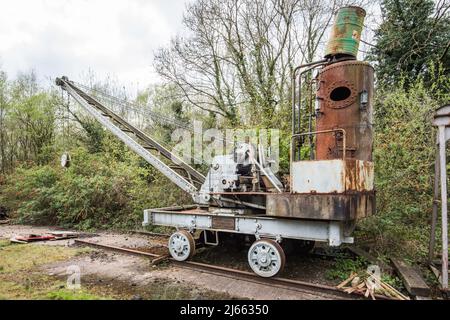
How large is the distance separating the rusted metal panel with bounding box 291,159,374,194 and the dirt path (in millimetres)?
1582

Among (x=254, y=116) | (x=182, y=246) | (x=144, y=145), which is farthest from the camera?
(x=254, y=116)

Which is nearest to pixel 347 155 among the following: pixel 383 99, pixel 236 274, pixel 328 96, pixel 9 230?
pixel 328 96

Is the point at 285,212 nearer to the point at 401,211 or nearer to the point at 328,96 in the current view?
the point at 328,96

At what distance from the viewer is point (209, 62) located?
13.2 metres

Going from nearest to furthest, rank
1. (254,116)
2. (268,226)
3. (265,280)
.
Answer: (265,280)
(268,226)
(254,116)

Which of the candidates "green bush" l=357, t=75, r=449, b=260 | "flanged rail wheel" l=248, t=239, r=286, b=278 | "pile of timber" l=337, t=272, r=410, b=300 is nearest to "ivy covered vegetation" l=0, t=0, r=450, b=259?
"green bush" l=357, t=75, r=449, b=260

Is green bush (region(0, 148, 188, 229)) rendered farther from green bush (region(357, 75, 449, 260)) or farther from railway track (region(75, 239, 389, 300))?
green bush (region(357, 75, 449, 260))

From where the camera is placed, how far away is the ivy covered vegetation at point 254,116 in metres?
6.88

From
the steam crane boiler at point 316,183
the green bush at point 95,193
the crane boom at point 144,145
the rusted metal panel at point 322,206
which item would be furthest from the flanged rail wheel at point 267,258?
the green bush at point 95,193

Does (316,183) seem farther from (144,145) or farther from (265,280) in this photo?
(144,145)

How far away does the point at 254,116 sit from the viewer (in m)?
10.1

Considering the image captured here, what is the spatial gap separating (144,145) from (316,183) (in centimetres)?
555

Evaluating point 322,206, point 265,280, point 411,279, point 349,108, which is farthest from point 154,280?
point 349,108

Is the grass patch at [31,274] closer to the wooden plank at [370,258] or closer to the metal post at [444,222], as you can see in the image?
the wooden plank at [370,258]
